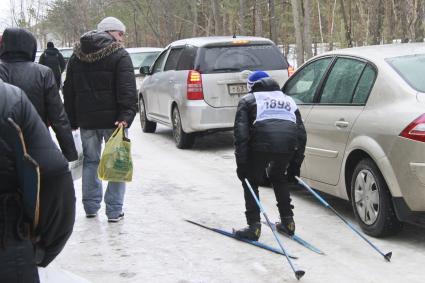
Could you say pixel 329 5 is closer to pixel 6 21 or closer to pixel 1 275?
pixel 1 275

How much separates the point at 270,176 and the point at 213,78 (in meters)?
4.64

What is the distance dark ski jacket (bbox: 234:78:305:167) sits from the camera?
4996 millimetres

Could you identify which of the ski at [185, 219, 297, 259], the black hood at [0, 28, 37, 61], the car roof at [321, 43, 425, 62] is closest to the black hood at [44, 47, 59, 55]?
the ski at [185, 219, 297, 259]

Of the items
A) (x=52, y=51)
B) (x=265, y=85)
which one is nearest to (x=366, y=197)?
(x=265, y=85)

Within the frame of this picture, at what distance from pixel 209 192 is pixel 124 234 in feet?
5.94

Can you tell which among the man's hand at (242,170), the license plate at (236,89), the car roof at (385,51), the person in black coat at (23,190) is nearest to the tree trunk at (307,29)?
the license plate at (236,89)

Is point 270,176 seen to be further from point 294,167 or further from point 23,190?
→ point 23,190

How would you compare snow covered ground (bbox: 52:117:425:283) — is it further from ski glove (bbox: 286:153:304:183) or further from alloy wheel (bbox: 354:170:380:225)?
ski glove (bbox: 286:153:304:183)

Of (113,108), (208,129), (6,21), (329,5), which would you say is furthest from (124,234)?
(6,21)

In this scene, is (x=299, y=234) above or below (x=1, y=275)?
below

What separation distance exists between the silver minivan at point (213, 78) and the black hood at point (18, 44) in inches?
224

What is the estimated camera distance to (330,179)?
5914 millimetres

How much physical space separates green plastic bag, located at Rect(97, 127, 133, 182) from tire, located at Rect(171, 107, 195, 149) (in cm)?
467

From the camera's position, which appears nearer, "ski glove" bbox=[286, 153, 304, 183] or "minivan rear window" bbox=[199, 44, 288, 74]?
"ski glove" bbox=[286, 153, 304, 183]
